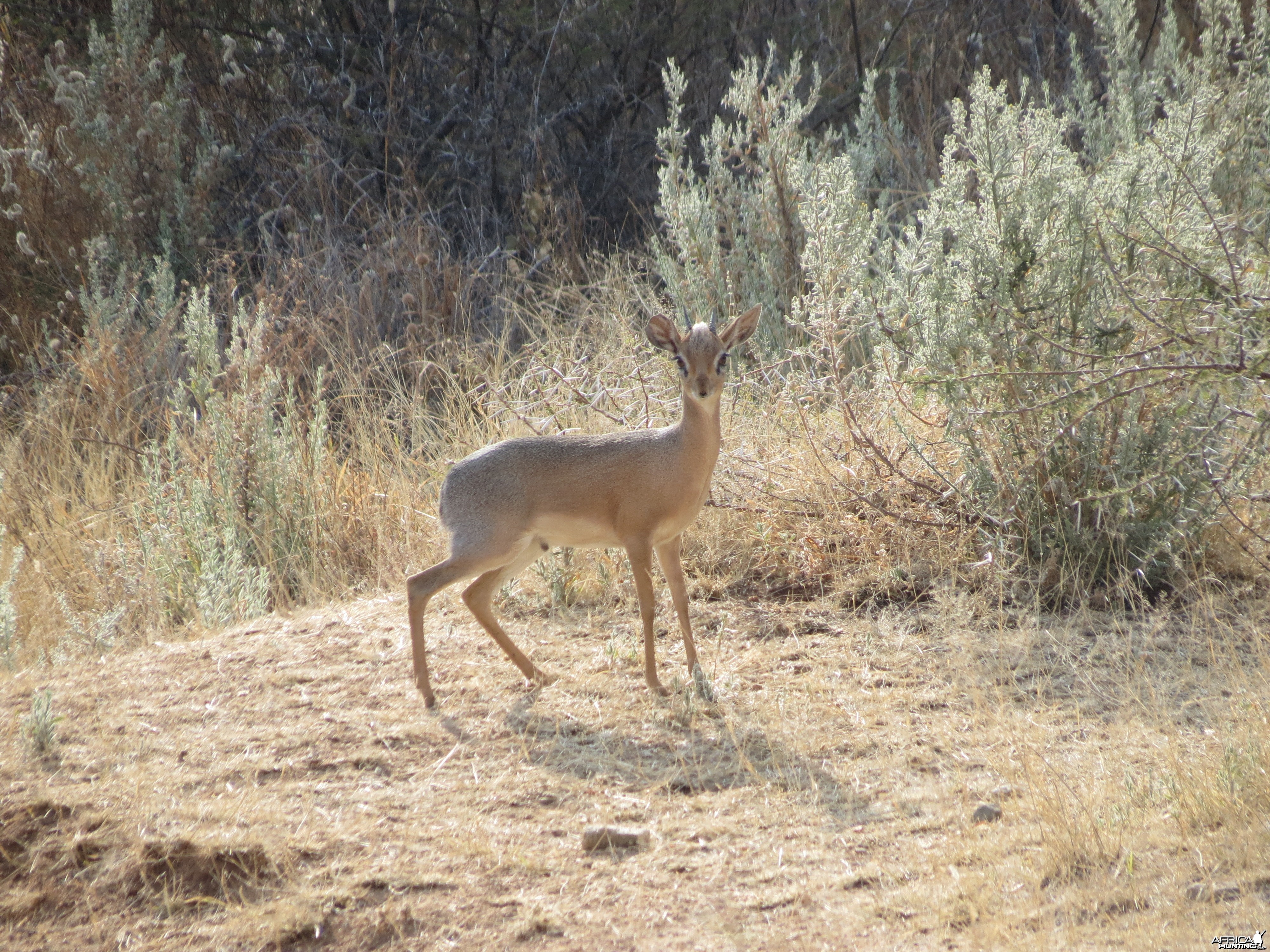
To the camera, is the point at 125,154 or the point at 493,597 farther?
the point at 125,154

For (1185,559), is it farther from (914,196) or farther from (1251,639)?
(914,196)

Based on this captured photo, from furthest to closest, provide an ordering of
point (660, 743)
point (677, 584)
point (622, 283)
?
point (622, 283) < point (677, 584) < point (660, 743)

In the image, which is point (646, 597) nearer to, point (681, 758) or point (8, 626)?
point (681, 758)

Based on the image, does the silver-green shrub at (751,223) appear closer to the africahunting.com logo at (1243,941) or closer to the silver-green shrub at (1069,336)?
the silver-green shrub at (1069,336)

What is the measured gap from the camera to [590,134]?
441 inches

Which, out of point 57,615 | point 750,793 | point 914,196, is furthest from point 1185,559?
point 57,615

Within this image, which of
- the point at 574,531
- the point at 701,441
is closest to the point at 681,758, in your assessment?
the point at 574,531

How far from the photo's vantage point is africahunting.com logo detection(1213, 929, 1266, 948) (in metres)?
2.50

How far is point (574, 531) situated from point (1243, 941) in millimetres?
2604

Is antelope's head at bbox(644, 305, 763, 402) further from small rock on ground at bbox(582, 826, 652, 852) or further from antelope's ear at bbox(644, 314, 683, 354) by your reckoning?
small rock on ground at bbox(582, 826, 652, 852)

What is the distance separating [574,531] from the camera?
14.8 ft

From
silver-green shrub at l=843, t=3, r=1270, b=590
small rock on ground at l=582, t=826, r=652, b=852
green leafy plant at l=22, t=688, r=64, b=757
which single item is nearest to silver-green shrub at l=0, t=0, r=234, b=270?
green leafy plant at l=22, t=688, r=64, b=757

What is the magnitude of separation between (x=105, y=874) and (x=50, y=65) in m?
8.78

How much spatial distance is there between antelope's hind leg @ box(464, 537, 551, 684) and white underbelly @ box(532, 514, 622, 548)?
6cm
